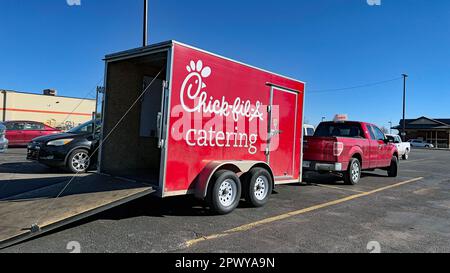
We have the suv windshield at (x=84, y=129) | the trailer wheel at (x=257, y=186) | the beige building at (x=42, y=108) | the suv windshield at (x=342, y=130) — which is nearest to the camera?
the trailer wheel at (x=257, y=186)

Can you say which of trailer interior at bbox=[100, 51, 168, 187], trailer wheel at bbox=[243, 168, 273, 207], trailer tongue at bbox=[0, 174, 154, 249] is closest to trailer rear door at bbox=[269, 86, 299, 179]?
trailer wheel at bbox=[243, 168, 273, 207]

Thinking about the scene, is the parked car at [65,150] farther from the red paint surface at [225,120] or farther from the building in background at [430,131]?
the building in background at [430,131]

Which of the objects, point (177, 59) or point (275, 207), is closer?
point (177, 59)

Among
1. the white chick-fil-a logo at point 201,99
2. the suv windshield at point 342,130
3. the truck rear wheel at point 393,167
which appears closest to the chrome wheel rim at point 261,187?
the white chick-fil-a logo at point 201,99

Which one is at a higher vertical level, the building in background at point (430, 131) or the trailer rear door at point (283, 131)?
the building in background at point (430, 131)

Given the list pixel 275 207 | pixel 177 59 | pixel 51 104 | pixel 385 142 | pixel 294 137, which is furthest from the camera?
pixel 51 104

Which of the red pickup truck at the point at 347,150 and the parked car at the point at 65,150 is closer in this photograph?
the red pickup truck at the point at 347,150

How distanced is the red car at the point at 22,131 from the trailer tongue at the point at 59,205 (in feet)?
48.3

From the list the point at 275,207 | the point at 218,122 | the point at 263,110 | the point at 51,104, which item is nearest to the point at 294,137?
the point at 263,110

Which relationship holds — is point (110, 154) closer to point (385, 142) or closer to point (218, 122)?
point (218, 122)

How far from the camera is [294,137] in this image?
827cm

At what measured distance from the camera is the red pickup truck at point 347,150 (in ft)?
32.2

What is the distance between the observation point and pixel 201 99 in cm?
608
